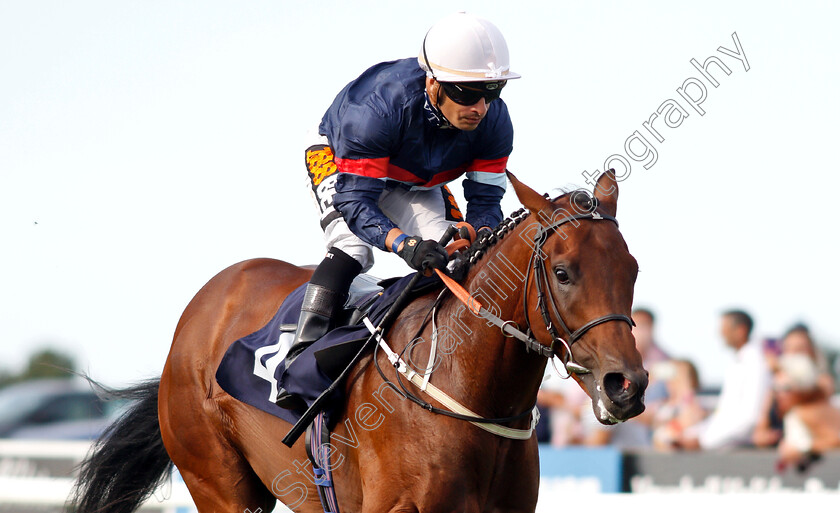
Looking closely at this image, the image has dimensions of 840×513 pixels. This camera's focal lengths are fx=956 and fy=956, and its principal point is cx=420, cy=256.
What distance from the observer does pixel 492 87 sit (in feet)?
12.5

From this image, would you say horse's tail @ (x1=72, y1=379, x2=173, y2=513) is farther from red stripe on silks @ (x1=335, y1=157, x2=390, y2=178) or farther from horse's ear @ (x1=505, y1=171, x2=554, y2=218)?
horse's ear @ (x1=505, y1=171, x2=554, y2=218)

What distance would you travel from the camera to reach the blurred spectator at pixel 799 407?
5875mm

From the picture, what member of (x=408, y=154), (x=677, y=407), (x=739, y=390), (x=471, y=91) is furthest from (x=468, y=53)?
(x=677, y=407)

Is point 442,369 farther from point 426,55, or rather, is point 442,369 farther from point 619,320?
point 426,55

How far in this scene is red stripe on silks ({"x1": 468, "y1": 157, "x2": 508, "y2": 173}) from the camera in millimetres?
4359

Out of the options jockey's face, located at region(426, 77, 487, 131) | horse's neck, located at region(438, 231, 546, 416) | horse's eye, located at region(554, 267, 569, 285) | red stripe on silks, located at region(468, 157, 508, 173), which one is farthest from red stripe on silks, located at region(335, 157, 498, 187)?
horse's eye, located at region(554, 267, 569, 285)

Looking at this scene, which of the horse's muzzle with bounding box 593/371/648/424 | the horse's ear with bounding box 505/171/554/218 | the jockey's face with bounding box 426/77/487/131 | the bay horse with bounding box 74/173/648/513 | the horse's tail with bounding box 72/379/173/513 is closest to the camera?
the horse's muzzle with bounding box 593/371/648/424

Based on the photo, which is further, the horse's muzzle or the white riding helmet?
the white riding helmet

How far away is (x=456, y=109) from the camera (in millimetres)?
3904

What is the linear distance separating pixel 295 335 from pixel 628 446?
11.7 ft

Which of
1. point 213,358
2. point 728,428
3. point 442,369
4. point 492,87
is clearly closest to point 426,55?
point 492,87

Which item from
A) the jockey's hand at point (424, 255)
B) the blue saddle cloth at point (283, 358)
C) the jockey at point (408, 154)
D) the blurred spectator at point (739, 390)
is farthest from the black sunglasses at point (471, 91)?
the blurred spectator at point (739, 390)

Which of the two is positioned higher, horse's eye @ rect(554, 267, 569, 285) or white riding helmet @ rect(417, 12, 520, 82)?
white riding helmet @ rect(417, 12, 520, 82)

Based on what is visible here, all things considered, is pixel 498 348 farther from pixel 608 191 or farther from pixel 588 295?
pixel 608 191
